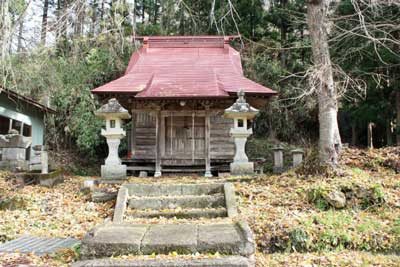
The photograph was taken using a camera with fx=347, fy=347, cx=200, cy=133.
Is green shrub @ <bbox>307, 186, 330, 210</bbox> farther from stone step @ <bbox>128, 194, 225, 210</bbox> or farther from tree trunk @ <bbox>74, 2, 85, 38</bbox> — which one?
tree trunk @ <bbox>74, 2, 85, 38</bbox>

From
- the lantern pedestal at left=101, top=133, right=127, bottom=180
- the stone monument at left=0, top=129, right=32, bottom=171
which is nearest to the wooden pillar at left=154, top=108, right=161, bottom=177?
the lantern pedestal at left=101, top=133, right=127, bottom=180

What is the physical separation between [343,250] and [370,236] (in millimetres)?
492

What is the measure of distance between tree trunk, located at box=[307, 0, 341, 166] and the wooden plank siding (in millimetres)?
4792

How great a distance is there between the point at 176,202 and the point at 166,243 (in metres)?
2.14

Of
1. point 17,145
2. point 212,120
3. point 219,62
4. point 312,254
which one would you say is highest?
point 219,62

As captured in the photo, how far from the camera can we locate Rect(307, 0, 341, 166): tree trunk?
24.0 feet

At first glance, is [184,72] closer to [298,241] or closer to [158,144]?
[158,144]

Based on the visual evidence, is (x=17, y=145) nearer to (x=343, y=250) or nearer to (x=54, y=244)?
(x=54, y=244)

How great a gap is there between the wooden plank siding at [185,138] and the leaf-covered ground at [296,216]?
14.1 ft

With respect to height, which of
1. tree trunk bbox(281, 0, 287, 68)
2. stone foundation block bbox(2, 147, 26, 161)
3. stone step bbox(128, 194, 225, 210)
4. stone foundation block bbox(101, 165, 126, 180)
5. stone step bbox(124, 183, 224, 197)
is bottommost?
stone step bbox(128, 194, 225, 210)

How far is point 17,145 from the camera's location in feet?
32.7

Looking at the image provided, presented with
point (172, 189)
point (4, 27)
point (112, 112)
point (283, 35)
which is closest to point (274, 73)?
point (283, 35)

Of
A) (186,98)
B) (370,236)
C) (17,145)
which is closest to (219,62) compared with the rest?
(186,98)

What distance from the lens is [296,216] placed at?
5.49 meters
